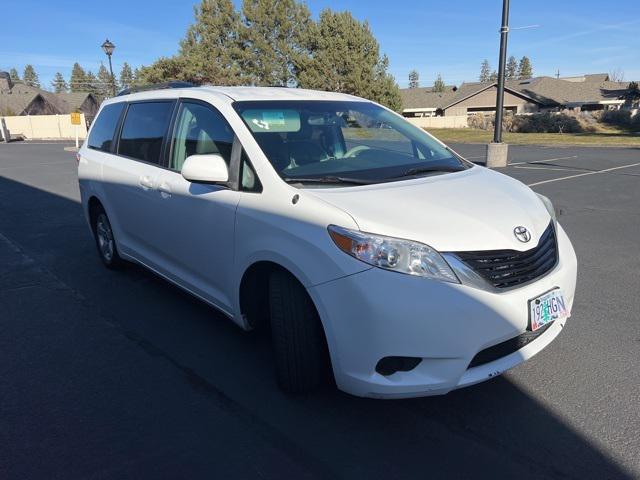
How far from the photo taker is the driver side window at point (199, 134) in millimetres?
3416

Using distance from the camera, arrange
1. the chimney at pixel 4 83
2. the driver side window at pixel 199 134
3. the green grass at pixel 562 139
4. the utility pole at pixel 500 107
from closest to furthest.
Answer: the driver side window at pixel 199 134 < the utility pole at pixel 500 107 < the green grass at pixel 562 139 < the chimney at pixel 4 83

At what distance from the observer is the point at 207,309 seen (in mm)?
4383

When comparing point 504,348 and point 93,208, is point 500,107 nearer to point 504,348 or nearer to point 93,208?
point 93,208

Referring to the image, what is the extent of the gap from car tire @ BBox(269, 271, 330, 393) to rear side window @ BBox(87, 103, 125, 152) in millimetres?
3149

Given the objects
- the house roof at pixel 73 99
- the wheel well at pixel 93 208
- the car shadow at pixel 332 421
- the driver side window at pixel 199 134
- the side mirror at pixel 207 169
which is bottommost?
the car shadow at pixel 332 421

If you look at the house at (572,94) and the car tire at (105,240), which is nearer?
the car tire at (105,240)

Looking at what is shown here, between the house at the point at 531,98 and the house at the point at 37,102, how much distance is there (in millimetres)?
41967

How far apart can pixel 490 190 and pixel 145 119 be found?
2985 mm

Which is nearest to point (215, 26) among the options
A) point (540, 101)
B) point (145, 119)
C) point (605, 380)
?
point (540, 101)

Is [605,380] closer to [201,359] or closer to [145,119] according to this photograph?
[201,359]

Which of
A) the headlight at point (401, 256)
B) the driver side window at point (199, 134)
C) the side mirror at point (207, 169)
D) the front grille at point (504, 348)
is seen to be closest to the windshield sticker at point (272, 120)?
the driver side window at point (199, 134)

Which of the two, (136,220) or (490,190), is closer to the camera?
(490,190)

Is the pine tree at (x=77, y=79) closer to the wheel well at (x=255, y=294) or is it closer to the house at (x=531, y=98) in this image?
the house at (x=531, y=98)

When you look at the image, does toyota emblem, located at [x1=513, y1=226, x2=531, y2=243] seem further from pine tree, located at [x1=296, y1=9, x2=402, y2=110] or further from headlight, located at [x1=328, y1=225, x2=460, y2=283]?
pine tree, located at [x1=296, y1=9, x2=402, y2=110]
